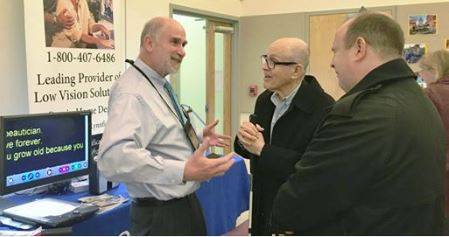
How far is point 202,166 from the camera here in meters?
1.64

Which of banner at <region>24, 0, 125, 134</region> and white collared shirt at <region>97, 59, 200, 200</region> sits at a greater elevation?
banner at <region>24, 0, 125, 134</region>

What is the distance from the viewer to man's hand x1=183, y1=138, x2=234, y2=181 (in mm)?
1631

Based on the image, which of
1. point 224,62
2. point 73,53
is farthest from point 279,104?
point 224,62

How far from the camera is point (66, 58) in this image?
10.7ft

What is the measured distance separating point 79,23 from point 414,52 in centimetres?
358

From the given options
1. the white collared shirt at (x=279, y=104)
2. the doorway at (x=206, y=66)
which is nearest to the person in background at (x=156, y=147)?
the white collared shirt at (x=279, y=104)

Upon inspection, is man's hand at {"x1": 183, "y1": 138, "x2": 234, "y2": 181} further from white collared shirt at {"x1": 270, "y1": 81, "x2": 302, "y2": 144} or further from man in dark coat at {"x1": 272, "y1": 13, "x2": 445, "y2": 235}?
white collared shirt at {"x1": 270, "y1": 81, "x2": 302, "y2": 144}

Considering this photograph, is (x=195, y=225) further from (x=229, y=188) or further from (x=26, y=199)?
(x=229, y=188)

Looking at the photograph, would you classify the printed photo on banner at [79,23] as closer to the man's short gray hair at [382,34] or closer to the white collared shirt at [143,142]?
the white collared shirt at [143,142]

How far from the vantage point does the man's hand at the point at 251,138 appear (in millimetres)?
2002

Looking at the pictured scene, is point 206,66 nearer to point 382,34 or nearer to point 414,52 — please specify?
point 414,52

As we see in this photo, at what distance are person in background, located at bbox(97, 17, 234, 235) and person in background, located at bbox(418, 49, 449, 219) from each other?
1.46 meters

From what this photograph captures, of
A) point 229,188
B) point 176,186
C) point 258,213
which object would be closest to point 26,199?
point 176,186

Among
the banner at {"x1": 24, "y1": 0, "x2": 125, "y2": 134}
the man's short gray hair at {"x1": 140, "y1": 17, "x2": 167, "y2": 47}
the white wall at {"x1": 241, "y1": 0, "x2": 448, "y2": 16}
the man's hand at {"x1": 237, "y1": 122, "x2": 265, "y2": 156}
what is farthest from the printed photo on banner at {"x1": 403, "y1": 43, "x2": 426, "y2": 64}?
the man's short gray hair at {"x1": 140, "y1": 17, "x2": 167, "y2": 47}
